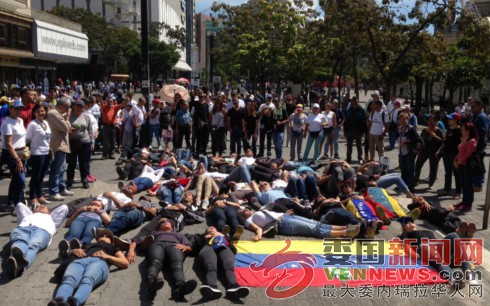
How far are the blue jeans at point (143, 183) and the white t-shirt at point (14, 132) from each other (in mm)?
2560

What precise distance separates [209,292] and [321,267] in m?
1.72

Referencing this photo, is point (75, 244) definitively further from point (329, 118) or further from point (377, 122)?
point (329, 118)

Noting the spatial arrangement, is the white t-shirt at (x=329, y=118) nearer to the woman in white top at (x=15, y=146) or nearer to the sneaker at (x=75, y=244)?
the woman in white top at (x=15, y=146)

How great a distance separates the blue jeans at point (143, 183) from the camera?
10938 mm

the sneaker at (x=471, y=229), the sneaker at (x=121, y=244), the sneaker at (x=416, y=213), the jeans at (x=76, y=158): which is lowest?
the sneaker at (x=121, y=244)

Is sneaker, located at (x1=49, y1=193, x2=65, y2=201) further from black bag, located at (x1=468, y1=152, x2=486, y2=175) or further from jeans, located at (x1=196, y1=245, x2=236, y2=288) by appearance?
black bag, located at (x1=468, y1=152, x2=486, y2=175)

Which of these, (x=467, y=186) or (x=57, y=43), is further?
(x=57, y=43)

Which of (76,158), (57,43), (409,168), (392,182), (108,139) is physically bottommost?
(392,182)

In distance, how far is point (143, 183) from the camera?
11000 mm

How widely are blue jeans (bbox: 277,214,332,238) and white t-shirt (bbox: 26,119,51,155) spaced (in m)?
4.39

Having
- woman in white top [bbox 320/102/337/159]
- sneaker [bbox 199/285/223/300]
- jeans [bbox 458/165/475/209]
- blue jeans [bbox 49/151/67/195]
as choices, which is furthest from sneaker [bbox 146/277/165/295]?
woman in white top [bbox 320/102/337/159]

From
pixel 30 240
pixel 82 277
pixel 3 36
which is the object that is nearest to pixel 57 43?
pixel 3 36

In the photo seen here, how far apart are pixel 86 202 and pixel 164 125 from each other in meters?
7.70

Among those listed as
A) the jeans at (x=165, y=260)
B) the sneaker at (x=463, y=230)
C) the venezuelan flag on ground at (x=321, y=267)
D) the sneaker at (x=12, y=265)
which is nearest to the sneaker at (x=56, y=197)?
the sneaker at (x=12, y=265)
